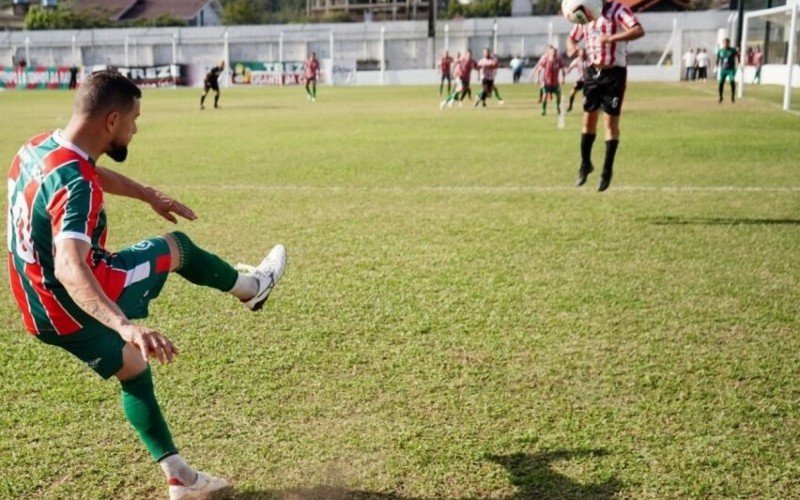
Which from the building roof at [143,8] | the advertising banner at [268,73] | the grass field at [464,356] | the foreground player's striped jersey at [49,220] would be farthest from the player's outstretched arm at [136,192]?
the building roof at [143,8]

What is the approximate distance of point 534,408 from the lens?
158 inches

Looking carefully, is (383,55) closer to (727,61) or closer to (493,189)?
(727,61)

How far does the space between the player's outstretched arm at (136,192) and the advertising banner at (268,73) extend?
176 ft

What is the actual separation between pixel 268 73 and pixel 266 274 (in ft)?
180

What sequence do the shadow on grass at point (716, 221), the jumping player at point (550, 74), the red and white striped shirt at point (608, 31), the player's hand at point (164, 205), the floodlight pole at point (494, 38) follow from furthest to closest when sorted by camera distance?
the floodlight pole at point (494, 38)
the jumping player at point (550, 74)
the red and white striped shirt at point (608, 31)
the shadow on grass at point (716, 221)
the player's hand at point (164, 205)

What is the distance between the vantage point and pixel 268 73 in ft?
186

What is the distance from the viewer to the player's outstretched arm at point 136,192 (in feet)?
11.7

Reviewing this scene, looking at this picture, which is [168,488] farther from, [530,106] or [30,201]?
[530,106]

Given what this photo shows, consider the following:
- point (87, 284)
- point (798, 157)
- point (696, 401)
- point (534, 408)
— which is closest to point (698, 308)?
point (696, 401)

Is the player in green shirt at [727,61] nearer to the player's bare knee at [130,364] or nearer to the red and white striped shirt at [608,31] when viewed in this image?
the red and white striped shirt at [608,31]

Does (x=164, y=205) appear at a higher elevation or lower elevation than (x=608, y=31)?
lower

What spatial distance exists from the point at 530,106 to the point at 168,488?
27453 mm

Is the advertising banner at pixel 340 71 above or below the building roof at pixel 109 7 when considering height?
below

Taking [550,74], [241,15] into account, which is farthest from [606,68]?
[241,15]
